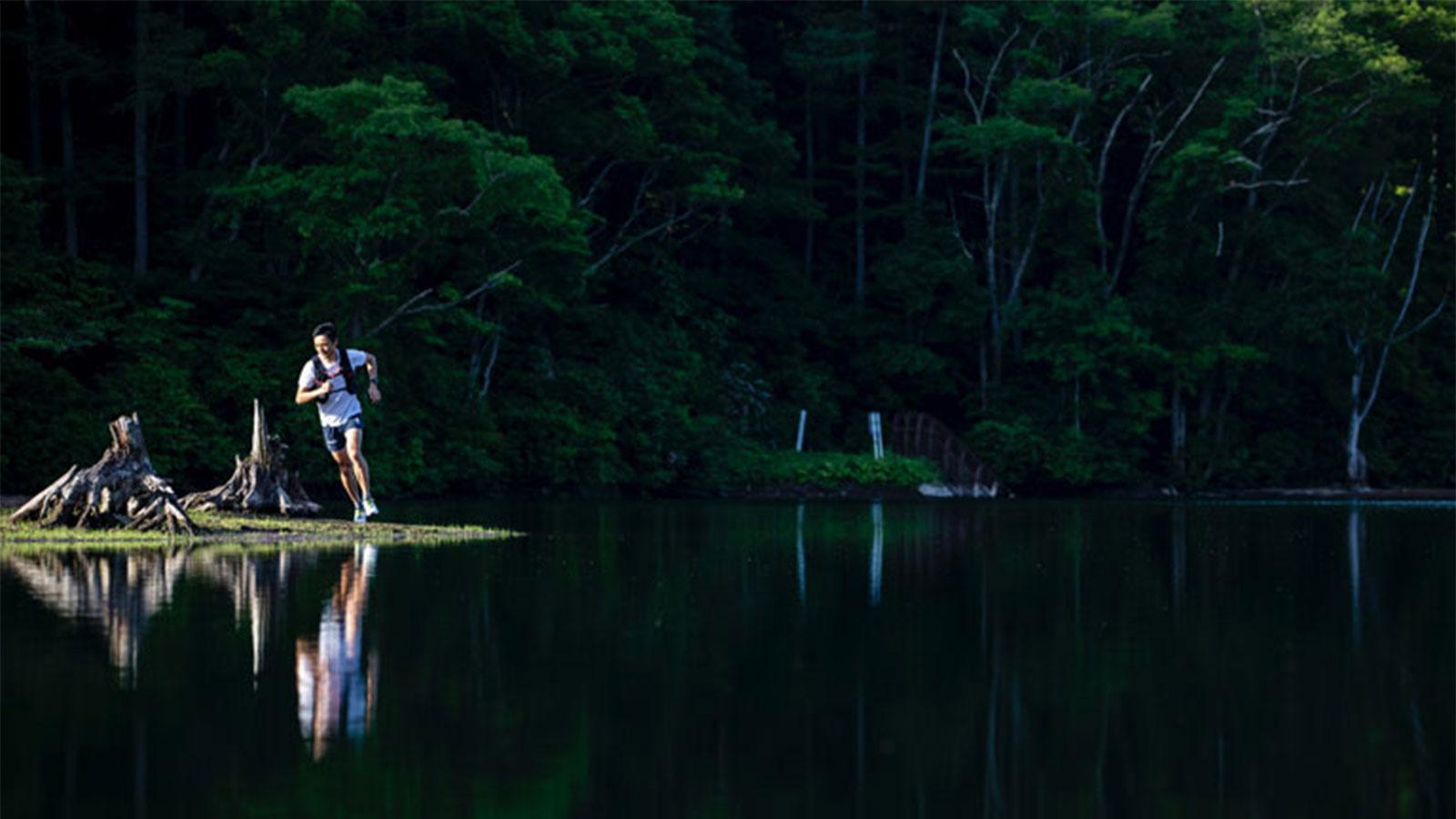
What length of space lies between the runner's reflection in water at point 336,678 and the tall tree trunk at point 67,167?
2555cm

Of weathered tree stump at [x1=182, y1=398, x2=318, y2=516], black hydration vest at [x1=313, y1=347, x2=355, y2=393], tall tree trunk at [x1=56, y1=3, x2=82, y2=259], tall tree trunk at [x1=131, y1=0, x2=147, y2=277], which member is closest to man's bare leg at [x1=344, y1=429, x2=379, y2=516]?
black hydration vest at [x1=313, y1=347, x2=355, y2=393]

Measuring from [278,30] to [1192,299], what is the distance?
2609cm

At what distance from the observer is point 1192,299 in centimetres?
5488

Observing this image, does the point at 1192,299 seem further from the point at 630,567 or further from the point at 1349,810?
the point at 1349,810

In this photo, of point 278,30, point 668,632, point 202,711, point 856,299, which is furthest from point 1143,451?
point 202,711

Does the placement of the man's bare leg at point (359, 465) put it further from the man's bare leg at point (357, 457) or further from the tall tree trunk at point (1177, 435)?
the tall tree trunk at point (1177, 435)

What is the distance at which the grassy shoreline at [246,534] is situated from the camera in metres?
18.6

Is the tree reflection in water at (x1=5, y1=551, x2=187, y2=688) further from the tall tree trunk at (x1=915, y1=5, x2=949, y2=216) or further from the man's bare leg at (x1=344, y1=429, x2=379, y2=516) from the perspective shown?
the tall tree trunk at (x1=915, y1=5, x2=949, y2=216)

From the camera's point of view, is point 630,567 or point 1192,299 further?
point 1192,299

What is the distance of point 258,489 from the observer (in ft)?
78.6

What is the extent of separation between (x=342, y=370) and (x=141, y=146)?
1665cm

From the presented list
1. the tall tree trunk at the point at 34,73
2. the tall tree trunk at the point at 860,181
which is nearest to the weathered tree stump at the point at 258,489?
the tall tree trunk at the point at 34,73

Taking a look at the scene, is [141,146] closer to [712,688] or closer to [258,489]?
[258,489]

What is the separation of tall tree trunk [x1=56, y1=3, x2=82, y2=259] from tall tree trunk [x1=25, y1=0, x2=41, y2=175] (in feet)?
1.31
